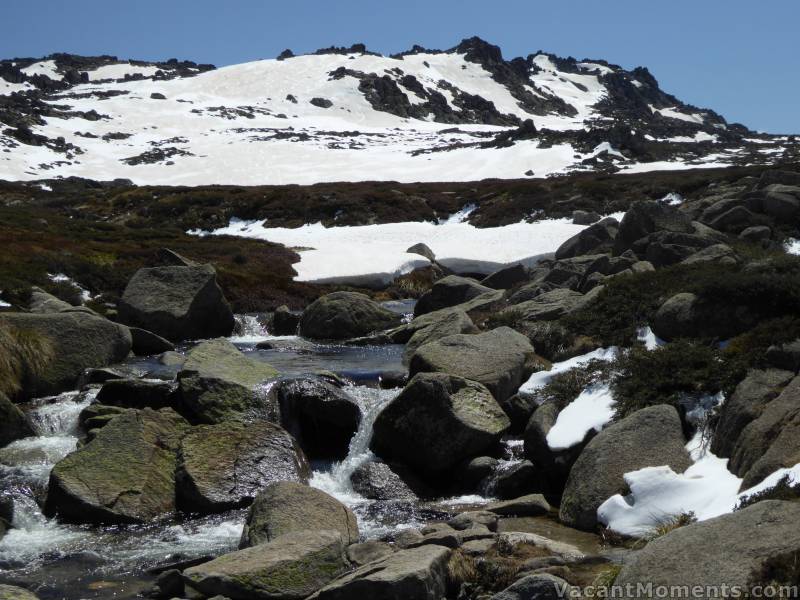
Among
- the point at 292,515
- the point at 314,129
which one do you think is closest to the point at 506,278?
the point at 292,515

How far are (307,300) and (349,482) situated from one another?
19.2 metres

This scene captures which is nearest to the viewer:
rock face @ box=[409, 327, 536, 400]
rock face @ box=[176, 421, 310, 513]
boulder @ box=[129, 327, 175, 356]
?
rock face @ box=[176, 421, 310, 513]

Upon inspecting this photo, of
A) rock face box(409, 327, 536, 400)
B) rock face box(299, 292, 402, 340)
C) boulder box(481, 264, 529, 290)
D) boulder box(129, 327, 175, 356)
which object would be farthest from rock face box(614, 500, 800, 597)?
boulder box(481, 264, 529, 290)

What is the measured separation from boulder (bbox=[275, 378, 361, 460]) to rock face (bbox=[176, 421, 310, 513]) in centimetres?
134

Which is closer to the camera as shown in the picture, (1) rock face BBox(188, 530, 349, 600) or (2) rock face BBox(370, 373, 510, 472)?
(1) rock face BBox(188, 530, 349, 600)

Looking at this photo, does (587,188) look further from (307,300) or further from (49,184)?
(49,184)

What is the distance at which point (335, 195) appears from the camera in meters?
64.1

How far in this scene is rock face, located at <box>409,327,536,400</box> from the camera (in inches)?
677

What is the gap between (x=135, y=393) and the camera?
55.5ft

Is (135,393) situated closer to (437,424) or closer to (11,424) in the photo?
(11,424)

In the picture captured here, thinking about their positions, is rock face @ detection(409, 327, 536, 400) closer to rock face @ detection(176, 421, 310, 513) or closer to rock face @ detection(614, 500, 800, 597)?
rock face @ detection(176, 421, 310, 513)

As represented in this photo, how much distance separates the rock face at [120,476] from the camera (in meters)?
12.9

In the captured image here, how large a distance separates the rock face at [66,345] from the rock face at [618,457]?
12280 mm

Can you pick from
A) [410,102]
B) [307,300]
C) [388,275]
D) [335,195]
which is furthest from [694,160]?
[410,102]
